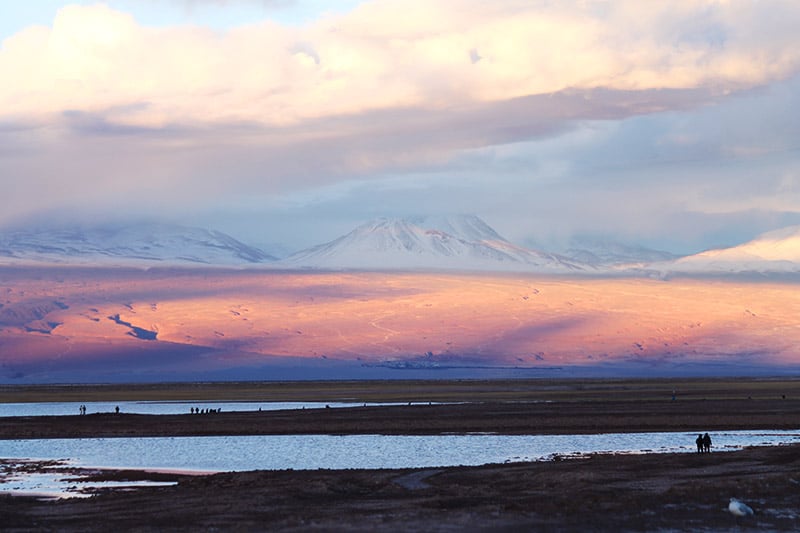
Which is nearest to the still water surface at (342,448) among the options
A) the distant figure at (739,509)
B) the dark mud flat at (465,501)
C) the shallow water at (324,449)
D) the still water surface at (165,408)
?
the shallow water at (324,449)

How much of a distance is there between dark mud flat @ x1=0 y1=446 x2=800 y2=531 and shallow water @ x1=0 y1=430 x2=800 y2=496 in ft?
23.3

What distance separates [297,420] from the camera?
300 feet

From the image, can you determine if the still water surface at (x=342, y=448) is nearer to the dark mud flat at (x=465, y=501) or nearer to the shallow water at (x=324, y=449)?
the shallow water at (x=324, y=449)

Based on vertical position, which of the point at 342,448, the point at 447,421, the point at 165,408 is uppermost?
the point at 342,448

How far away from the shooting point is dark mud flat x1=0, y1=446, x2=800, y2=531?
30500mm

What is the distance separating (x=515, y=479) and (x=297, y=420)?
5135 centimetres

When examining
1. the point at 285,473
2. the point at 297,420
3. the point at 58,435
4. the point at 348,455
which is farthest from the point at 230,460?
the point at 297,420

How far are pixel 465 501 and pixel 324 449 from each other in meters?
30.2

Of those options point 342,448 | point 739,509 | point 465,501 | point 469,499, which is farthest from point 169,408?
point 739,509

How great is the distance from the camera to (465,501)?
35125 millimetres

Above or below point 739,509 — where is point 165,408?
below

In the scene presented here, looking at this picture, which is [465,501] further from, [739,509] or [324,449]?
[324,449]

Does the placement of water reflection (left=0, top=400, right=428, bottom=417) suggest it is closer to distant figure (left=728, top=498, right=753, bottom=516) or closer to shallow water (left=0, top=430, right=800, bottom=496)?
shallow water (left=0, top=430, right=800, bottom=496)

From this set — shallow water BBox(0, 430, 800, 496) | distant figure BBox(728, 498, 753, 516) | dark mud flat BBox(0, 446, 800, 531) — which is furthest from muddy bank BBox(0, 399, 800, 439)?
distant figure BBox(728, 498, 753, 516)
